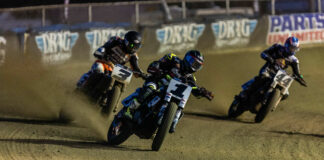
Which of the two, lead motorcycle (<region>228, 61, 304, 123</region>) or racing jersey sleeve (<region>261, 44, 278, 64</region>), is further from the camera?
racing jersey sleeve (<region>261, 44, 278, 64</region>)

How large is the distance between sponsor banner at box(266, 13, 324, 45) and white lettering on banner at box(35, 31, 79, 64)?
26.4 feet

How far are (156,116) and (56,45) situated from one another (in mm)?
10261

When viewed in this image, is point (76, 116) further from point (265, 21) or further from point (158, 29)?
point (265, 21)

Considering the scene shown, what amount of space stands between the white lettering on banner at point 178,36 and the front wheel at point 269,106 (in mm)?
8645

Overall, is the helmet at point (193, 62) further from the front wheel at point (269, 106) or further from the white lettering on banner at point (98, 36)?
the white lettering on banner at point (98, 36)

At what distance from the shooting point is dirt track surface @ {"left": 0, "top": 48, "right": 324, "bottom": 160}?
8.88 metres

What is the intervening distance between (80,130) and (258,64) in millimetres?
10885

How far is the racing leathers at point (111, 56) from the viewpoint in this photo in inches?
431

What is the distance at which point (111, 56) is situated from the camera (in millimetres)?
11109

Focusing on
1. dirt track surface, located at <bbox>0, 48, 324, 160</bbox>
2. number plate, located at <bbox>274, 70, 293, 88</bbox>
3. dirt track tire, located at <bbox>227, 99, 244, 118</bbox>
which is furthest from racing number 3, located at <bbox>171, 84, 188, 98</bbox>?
dirt track tire, located at <bbox>227, 99, 244, 118</bbox>

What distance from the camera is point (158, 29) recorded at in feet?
67.1

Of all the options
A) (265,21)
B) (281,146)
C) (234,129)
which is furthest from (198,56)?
(265,21)

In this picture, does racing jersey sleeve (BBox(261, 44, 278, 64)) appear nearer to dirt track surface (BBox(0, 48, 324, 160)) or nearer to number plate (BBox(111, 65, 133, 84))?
dirt track surface (BBox(0, 48, 324, 160))

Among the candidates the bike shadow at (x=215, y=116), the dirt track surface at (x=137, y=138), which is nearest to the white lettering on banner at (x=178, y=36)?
the dirt track surface at (x=137, y=138)
